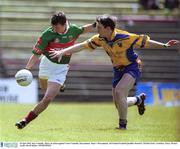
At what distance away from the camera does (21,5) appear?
24141 millimetres

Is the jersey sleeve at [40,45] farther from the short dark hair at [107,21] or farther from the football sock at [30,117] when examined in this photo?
the short dark hair at [107,21]

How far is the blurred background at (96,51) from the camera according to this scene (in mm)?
20359

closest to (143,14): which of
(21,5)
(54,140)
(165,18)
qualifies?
(165,18)

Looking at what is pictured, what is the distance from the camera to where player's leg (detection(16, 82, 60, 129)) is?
32.5 ft

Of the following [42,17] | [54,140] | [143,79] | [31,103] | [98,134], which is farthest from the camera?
[42,17]

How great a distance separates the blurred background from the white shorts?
9.03m

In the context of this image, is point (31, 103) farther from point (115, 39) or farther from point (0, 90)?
point (115, 39)

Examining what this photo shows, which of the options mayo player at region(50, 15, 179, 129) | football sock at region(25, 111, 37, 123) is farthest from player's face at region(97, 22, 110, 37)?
football sock at region(25, 111, 37, 123)

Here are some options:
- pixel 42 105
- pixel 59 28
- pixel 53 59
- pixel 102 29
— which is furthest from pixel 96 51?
pixel 102 29

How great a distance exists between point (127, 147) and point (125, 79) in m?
2.60

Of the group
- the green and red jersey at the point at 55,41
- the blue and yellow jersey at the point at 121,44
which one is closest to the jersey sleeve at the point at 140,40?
the blue and yellow jersey at the point at 121,44

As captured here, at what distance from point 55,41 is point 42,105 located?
3.38 ft

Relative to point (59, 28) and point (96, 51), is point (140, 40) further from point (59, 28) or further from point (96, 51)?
point (96, 51)

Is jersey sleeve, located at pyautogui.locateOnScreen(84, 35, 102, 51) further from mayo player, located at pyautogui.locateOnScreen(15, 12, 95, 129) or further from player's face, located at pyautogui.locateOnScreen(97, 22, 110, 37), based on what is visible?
mayo player, located at pyautogui.locateOnScreen(15, 12, 95, 129)
